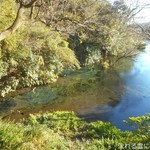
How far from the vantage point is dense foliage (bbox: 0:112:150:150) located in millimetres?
5715

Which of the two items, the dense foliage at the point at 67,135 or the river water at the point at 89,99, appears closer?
the dense foliage at the point at 67,135

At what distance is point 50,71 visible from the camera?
18188 mm

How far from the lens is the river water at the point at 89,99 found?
12617 millimetres

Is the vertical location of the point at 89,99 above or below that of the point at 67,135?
above

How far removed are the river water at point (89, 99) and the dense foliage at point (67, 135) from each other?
2243mm

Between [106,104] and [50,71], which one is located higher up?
[50,71]

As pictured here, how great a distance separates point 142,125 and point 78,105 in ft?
21.1

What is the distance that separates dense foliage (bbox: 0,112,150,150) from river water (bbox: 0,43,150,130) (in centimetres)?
224

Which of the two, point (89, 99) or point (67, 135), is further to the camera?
point (89, 99)

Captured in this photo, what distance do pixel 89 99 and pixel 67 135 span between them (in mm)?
6462

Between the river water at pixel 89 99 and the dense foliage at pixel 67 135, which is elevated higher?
the river water at pixel 89 99

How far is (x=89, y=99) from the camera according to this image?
588 inches

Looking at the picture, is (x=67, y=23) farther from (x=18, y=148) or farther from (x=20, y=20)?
(x=18, y=148)

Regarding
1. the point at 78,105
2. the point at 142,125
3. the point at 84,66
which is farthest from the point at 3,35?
the point at 84,66
